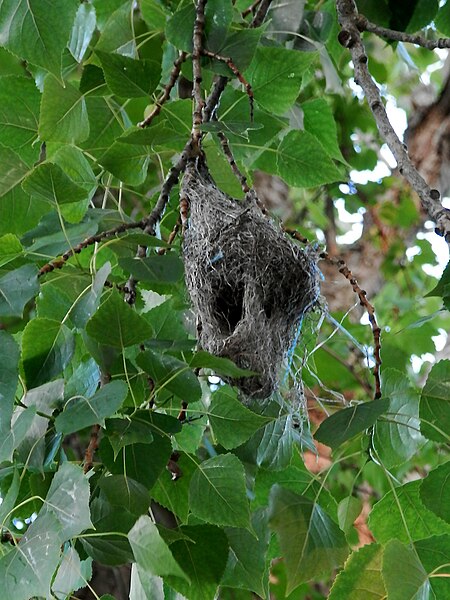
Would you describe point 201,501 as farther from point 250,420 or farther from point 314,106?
point 314,106

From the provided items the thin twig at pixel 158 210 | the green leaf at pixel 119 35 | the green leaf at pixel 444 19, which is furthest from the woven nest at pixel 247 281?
the green leaf at pixel 444 19

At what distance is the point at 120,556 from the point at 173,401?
0.89 feet

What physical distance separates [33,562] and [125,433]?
0.44 ft

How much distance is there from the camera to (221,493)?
744 millimetres

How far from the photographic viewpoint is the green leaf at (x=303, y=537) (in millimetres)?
744

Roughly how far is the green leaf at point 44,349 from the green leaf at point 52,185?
120 millimetres

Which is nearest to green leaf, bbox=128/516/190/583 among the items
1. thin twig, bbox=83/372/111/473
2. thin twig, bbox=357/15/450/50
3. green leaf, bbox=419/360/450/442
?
thin twig, bbox=83/372/111/473

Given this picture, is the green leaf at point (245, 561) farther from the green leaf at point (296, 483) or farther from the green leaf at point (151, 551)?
the green leaf at point (151, 551)

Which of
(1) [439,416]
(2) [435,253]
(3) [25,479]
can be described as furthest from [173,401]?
(2) [435,253]

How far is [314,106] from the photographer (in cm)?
124

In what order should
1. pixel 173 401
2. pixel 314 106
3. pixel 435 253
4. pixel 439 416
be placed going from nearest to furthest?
pixel 439 416
pixel 173 401
pixel 314 106
pixel 435 253

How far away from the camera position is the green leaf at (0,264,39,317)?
2.39 feet

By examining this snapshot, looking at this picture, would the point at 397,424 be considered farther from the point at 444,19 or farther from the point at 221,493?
the point at 444,19

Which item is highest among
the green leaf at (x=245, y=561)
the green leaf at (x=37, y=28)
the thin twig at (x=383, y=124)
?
the green leaf at (x=37, y=28)
